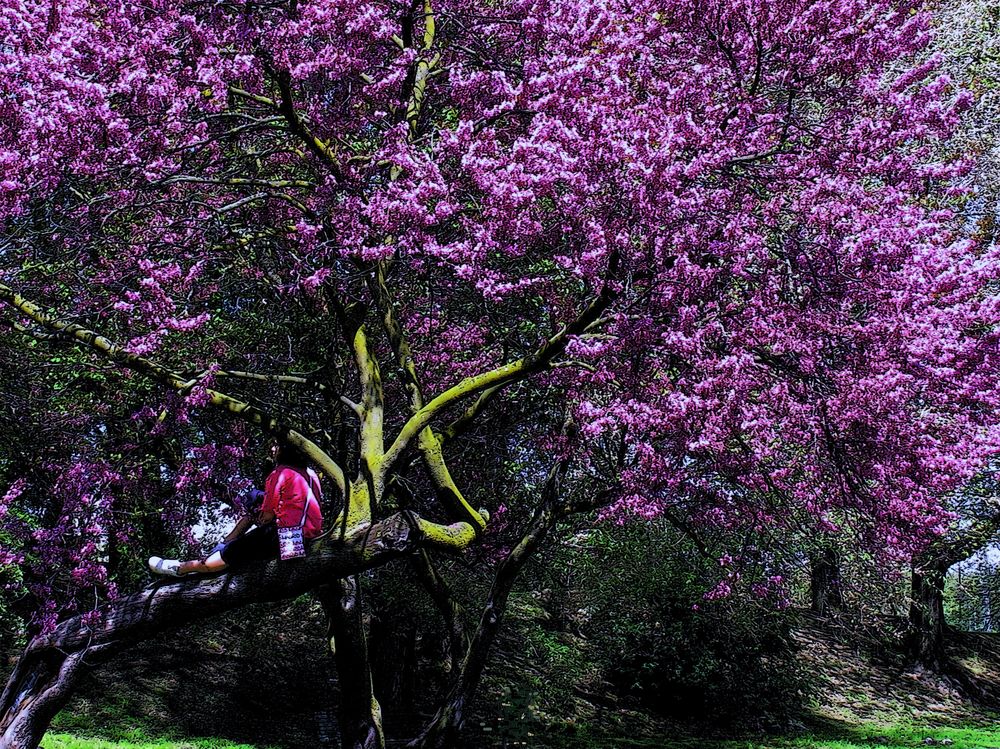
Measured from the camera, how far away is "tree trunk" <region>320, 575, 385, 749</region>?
9312 millimetres

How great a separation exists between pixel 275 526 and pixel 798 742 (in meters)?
11.5

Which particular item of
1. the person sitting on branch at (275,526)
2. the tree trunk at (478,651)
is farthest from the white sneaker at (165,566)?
the tree trunk at (478,651)

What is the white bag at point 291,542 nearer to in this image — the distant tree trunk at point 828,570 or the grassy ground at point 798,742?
the grassy ground at point 798,742

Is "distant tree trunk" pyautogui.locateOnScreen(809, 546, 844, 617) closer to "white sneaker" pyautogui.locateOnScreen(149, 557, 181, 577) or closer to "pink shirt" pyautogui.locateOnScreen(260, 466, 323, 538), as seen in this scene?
"pink shirt" pyautogui.locateOnScreen(260, 466, 323, 538)

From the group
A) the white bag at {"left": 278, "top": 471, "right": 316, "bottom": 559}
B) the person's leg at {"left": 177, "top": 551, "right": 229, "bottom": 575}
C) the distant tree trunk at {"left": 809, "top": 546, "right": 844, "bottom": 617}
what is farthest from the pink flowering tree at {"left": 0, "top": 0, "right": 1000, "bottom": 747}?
the distant tree trunk at {"left": 809, "top": 546, "right": 844, "bottom": 617}

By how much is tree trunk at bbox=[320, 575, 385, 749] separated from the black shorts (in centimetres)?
170

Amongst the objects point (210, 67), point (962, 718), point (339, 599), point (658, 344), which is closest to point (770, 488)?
point (658, 344)

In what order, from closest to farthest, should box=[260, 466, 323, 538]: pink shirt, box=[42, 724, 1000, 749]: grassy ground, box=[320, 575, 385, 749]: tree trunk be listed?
box=[260, 466, 323, 538]: pink shirt, box=[320, 575, 385, 749]: tree trunk, box=[42, 724, 1000, 749]: grassy ground

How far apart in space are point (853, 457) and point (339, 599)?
517 centimetres

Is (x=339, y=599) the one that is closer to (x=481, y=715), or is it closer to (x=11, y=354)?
(x=11, y=354)

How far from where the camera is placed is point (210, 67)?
26.4 feet

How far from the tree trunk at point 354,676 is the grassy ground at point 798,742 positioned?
3330 mm

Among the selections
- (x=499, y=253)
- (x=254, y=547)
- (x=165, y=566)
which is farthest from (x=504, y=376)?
(x=165, y=566)

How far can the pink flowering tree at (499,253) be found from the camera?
759 cm
